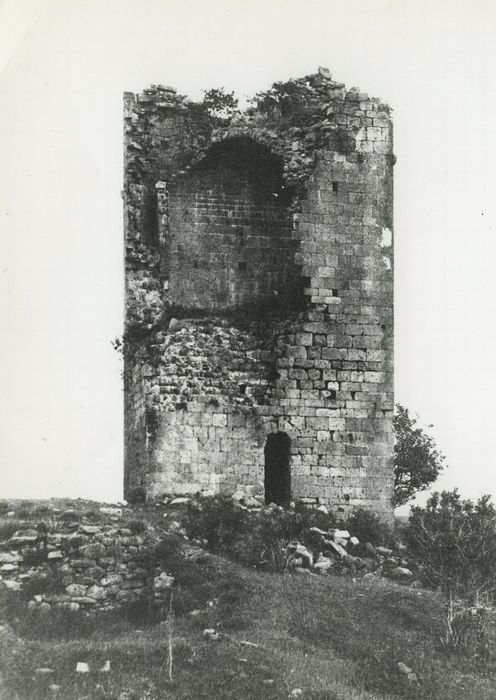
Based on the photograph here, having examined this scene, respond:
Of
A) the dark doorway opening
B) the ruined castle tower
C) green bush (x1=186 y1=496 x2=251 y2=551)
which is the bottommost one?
green bush (x1=186 y1=496 x2=251 y2=551)

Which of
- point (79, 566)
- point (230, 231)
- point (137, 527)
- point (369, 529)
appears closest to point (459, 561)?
→ point (369, 529)

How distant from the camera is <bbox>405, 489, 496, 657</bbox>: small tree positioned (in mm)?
12992

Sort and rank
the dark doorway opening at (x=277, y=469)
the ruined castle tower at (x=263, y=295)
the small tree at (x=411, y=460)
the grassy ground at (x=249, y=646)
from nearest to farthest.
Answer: the grassy ground at (x=249, y=646) → the ruined castle tower at (x=263, y=295) → the dark doorway opening at (x=277, y=469) → the small tree at (x=411, y=460)

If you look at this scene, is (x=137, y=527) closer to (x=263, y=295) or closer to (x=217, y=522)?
(x=217, y=522)

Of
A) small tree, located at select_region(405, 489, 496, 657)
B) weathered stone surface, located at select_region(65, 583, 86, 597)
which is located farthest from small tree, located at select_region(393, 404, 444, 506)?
weathered stone surface, located at select_region(65, 583, 86, 597)

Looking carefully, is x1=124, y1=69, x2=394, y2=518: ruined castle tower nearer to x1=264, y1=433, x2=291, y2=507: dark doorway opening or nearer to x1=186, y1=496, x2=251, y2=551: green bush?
x1=264, y1=433, x2=291, y2=507: dark doorway opening

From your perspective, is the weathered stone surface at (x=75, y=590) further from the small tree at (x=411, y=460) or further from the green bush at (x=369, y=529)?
the small tree at (x=411, y=460)

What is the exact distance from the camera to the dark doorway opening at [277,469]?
59.9ft

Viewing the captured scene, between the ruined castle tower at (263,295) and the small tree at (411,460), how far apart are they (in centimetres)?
822

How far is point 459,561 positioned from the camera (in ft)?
51.3

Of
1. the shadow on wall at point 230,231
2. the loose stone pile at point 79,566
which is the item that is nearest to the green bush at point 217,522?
the loose stone pile at point 79,566

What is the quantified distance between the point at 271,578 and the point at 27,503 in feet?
14.8

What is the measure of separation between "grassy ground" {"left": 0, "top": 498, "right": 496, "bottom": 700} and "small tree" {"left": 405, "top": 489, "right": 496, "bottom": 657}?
1.13 feet

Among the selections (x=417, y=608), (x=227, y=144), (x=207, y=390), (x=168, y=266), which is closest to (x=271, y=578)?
(x=417, y=608)
